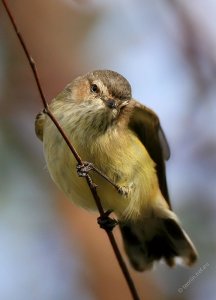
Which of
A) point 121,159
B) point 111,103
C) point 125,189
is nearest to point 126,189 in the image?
point 125,189

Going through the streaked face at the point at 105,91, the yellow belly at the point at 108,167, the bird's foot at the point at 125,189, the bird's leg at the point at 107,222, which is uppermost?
the streaked face at the point at 105,91

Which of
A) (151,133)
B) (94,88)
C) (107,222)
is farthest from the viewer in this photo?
(151,133)

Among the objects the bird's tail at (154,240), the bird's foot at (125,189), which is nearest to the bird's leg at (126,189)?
the bird's foot at (125,189)

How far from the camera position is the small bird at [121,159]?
14.3 feet

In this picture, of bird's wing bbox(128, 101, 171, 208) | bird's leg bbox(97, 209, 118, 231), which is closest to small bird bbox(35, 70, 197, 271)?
bird's wing bbox(128, 101, 171, 208)

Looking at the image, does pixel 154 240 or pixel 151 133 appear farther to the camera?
pixel 154 240

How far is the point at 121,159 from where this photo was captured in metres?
4.52

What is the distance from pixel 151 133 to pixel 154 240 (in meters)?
0.91

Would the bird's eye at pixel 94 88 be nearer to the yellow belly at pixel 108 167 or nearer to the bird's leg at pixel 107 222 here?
the yellow belly at pixel 108 167

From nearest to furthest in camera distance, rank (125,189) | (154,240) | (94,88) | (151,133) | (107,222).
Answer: (107,222)
(125,189)
(94,88)
(151,133)
(154,240)

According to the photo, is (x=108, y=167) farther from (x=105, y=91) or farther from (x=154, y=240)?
(x=154, y=240)

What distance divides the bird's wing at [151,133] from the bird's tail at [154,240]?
0.53 metres

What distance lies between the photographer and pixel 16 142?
21.3 ft

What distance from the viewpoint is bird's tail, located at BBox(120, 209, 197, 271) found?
5316 mm
